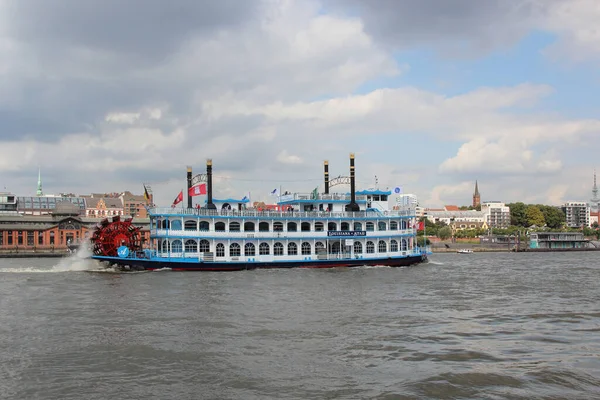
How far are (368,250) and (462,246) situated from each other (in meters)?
71.1

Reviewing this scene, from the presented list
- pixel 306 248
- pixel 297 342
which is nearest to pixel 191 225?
pixel 306 248

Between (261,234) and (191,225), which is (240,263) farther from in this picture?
(191,225)

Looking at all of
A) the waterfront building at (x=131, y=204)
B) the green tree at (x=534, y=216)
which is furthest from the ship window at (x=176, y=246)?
the green tree at (x=534, y=216)

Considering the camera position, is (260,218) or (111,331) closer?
(111,331)

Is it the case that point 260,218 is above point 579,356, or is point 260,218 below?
above

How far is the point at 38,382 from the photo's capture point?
1370 cm

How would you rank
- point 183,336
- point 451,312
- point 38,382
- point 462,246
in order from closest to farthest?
1. point 38,382
2. point 183,336
3. point 451,312
4. point 462,246

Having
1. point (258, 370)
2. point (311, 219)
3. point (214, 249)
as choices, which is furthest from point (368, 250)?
point (258, 370)

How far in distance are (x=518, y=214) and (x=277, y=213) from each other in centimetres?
12789

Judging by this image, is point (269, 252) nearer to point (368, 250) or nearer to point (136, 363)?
point (368, 250)

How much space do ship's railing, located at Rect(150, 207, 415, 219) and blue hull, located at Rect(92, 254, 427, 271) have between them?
11.9ft

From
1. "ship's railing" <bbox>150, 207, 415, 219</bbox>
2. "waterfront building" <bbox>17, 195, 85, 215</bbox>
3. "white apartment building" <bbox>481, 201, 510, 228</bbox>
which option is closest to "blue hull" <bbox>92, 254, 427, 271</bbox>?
"ship's railing" <bbox>150, 207, 415, 219</bbox>

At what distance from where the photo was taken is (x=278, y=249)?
4662 centimetres

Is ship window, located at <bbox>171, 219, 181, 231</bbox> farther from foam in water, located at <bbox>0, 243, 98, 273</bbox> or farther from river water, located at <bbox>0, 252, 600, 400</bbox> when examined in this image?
river water, located at <bbox>0, 252, 600, 400</bbox>
